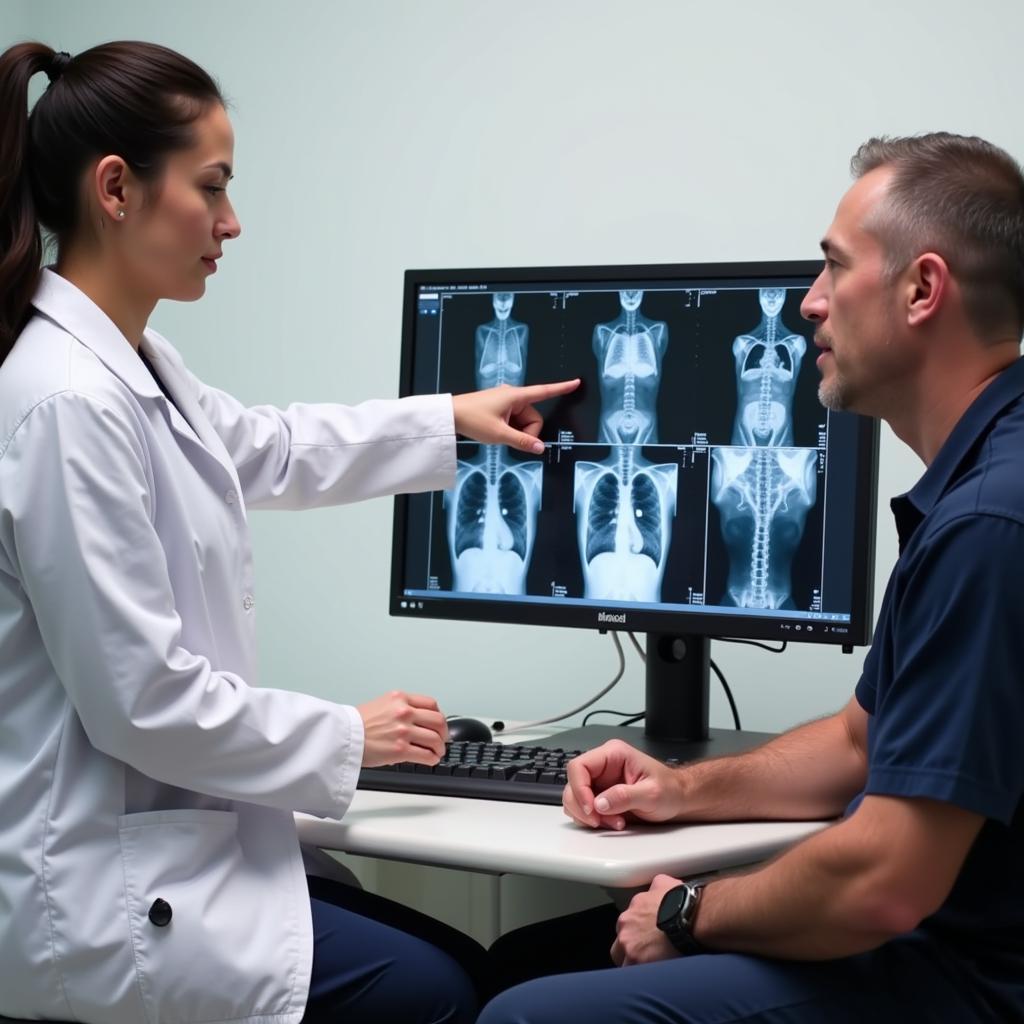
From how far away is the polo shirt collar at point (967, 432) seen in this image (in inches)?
46.9

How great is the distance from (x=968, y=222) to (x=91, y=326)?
0.85 m

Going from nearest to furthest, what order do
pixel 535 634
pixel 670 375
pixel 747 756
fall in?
pixel 747 756, pixel 670 375, pixel 535 634

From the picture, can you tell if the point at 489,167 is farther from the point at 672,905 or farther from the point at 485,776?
the point at 672,905

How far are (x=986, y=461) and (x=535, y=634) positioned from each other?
4.03ft

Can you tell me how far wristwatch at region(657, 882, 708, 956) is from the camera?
1215 mm

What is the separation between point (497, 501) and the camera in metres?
1.79

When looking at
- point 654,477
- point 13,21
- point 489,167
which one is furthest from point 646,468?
point 13,21

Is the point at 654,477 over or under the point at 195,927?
over

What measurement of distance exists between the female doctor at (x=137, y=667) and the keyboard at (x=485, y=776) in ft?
Result: 0.30

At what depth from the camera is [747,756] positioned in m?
1.46

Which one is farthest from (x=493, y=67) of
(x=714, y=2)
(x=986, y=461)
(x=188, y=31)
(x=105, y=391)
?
(x=986, y=461)

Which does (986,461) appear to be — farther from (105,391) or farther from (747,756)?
(105,391)

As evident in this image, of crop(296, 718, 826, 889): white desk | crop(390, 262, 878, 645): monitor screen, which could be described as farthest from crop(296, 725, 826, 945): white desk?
crop(390, 262, 878, 645): monitor screen

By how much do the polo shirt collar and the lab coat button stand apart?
766 mm
